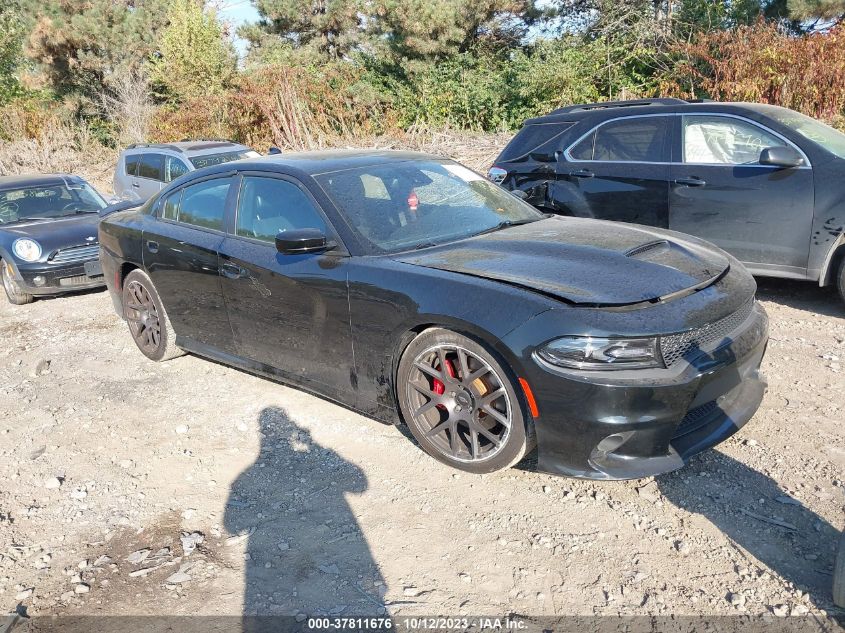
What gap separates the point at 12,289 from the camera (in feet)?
27.3

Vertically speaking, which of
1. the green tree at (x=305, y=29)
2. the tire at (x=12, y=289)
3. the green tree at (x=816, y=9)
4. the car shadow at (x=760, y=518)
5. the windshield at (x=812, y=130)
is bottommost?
the tire at (x=12, y=289)

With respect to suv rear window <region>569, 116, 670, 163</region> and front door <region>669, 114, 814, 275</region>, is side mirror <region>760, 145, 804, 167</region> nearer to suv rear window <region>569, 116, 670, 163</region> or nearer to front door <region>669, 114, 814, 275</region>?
front door <region>669, 114, 814, 275</region>

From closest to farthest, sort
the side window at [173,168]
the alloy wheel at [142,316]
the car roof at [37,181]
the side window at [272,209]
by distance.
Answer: the side window at [272,209]
the alloy wheel at [142,316]
the car roof at [37,181]
the side window at [173,168]

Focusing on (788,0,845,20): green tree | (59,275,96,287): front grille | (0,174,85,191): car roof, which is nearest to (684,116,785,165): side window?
(59,275,96,287): front grille

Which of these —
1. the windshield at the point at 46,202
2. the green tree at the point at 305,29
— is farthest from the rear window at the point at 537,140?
the green tree at the point at 305,29

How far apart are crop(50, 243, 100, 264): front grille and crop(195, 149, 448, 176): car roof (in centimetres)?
419

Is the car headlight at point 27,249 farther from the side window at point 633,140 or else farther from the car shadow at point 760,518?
the car shadow at point 760,518

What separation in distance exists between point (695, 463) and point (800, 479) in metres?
0.47

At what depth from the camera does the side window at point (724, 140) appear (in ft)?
19.3

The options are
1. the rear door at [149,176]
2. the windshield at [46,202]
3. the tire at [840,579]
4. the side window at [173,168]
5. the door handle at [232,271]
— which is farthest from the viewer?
the rear door at [149,176]

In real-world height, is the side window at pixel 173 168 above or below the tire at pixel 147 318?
above

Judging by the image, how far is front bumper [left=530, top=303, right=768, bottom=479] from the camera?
292cm

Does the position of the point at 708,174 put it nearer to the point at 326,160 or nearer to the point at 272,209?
the point at 326,160

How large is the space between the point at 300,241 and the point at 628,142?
4033mm
